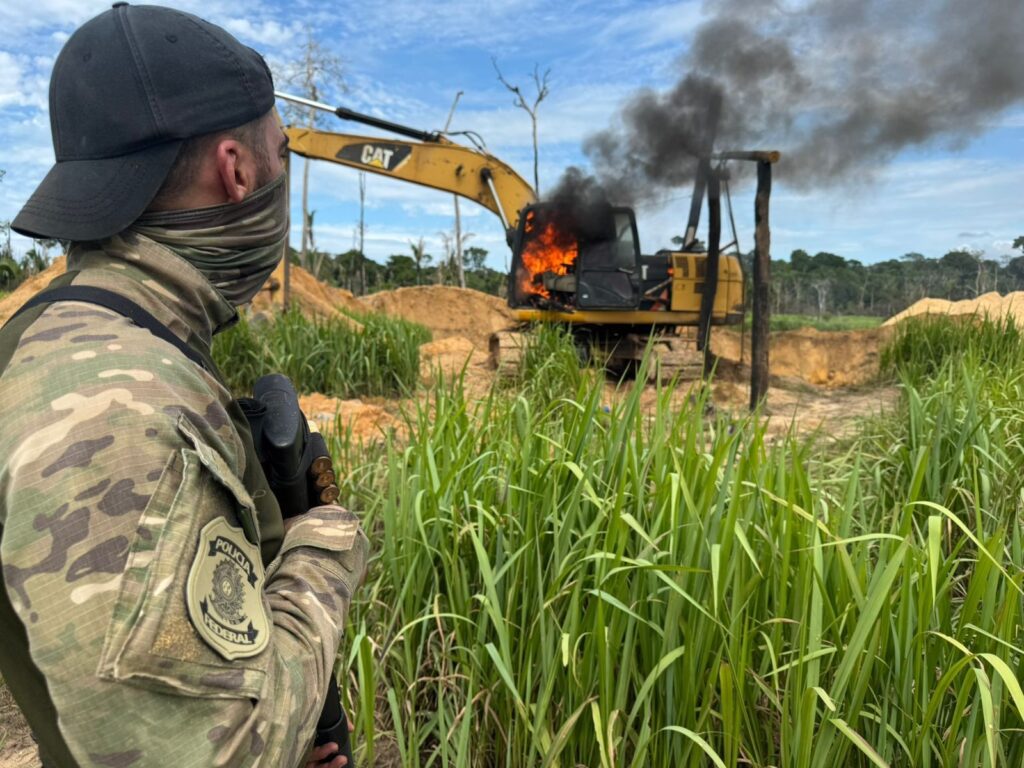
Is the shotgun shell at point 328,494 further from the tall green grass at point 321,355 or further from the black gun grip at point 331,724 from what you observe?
the tall green grass at point 321,355

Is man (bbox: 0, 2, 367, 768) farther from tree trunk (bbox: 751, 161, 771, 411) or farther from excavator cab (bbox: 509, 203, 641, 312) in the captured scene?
excavator cab (bbox: 509, 203, 641, 312)

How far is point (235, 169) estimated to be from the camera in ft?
3.58

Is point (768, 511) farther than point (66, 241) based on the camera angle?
Yes

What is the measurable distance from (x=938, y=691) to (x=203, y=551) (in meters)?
1.30

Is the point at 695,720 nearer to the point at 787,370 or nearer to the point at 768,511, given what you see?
the point at 768,511

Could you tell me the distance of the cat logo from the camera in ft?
32.1

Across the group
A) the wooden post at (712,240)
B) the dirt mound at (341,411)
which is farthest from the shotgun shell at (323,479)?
the wooden post at (712,240)

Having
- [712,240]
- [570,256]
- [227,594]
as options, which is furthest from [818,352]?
[227,594]

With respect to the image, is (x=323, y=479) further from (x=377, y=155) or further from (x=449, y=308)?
(x=449, y=308)

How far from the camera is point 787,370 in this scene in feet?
49.0

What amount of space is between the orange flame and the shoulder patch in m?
8.68

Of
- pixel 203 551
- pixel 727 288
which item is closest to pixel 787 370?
pixel 727 288

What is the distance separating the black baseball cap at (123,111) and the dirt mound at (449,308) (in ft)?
60.4

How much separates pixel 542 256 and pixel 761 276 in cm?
304
